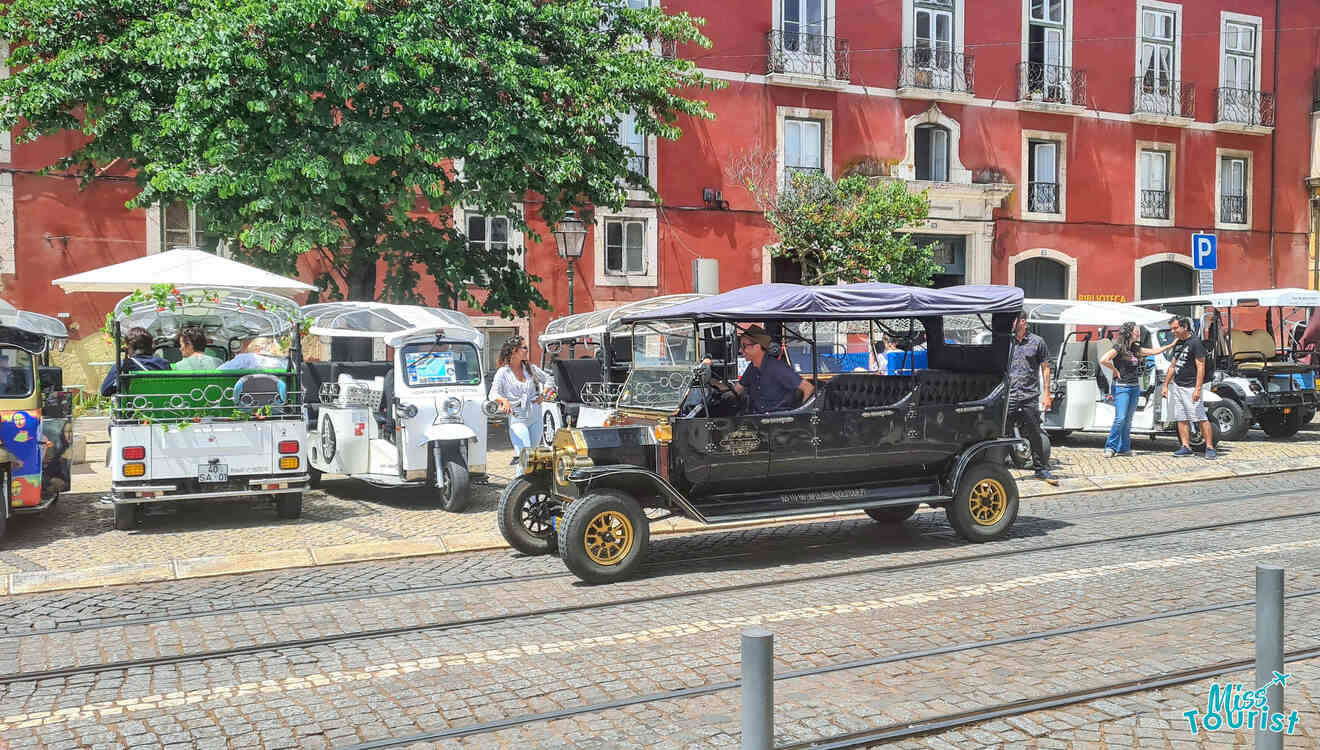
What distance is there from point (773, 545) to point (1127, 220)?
24502mm

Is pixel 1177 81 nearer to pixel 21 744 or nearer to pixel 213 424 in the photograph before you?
pixel 213 424

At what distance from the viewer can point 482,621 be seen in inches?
271

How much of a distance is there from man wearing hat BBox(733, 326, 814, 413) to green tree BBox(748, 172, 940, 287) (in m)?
15.1

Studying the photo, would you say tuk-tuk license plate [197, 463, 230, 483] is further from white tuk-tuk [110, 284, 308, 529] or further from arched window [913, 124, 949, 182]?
arched window [913, 124, 949, 182]

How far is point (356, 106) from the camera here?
16.8 metres

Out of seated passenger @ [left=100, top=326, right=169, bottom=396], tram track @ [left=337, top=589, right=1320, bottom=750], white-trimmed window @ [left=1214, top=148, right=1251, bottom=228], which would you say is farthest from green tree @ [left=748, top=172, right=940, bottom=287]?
tram track @ [left=337, top=589, right=1320, bottom=750]

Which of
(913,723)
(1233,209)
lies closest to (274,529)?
(913,723)

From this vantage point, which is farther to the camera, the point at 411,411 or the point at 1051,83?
the point at 1051,83

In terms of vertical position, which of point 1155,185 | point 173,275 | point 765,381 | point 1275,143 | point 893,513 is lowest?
point 893,513

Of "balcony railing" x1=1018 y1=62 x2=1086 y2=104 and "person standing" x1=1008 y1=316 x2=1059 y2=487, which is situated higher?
"balcony railing" x1=1018 y1=62 x2=1086 y2=104

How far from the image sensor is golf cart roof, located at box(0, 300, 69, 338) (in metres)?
13.2

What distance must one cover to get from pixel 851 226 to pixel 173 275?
1511cm

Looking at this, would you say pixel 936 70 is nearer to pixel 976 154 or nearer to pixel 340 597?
pixel 976 154

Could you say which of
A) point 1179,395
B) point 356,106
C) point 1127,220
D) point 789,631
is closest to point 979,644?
point 789,631
